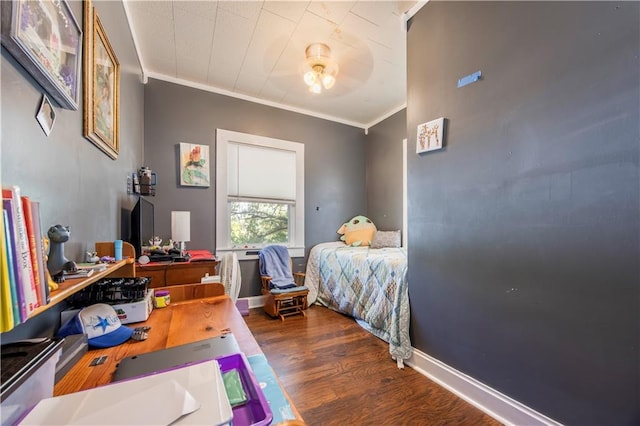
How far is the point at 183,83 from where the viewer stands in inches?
119

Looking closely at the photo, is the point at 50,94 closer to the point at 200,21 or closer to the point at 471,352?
the point at 200,21

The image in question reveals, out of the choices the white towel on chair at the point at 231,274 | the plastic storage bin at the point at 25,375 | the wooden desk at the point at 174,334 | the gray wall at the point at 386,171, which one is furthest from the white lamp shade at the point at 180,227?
the gray wall at the point at 386,171

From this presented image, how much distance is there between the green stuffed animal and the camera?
3.75 metres

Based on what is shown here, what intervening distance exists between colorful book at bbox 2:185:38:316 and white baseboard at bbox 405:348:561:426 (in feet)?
6.56

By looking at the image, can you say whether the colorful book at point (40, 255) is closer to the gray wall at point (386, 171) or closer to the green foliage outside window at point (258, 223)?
the green foliage outside window at point (258, 223)

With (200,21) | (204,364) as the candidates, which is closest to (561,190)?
(204,364)

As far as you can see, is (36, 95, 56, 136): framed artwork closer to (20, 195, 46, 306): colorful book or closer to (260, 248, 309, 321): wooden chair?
(20, 195, 46, 306): colorful book

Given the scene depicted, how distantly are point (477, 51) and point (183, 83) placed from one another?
3074 millimetres

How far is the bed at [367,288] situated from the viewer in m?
2.00

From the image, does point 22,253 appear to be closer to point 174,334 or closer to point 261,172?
point 174,334

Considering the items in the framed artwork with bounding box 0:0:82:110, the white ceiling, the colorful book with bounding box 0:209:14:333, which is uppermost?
the white ceiling

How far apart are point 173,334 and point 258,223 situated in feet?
8.21

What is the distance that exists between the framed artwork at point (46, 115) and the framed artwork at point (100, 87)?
301 mm

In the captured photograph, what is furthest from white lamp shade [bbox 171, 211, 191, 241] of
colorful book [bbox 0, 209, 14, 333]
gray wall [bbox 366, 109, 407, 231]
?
gray wall [bbox 366, 109, 407, 231]
